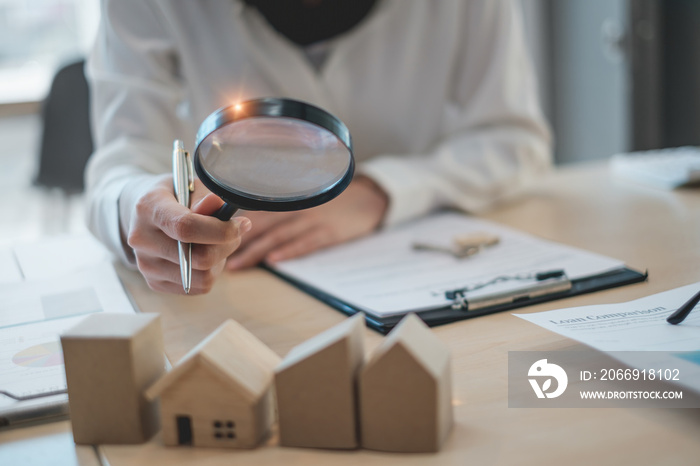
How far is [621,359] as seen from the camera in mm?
499

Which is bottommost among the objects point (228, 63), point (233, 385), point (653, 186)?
point (653, 186)

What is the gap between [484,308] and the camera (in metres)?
0.68

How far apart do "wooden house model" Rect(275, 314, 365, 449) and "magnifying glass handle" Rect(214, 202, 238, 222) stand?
0.49ft

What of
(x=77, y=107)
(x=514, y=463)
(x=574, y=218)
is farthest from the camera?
(x=77, y=107)

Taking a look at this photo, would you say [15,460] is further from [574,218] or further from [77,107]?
[77,107]

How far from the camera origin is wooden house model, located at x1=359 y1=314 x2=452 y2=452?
0.43 m

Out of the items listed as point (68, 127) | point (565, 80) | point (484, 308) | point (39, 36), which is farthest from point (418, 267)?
point (39, 36)

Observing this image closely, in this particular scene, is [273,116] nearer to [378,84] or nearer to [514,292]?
[514,292]

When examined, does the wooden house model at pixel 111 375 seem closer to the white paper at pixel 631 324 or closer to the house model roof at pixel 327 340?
the house model roof at pixel 327 340

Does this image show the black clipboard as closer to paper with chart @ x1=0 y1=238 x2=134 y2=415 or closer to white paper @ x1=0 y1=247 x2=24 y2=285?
paper with chart @ x1=0 y1=238 x2=134 y2=415

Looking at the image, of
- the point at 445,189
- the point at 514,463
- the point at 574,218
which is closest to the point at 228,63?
the point at 445,189

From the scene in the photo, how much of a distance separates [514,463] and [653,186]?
2.97ft

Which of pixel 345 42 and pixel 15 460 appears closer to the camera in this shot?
pixel 15 460

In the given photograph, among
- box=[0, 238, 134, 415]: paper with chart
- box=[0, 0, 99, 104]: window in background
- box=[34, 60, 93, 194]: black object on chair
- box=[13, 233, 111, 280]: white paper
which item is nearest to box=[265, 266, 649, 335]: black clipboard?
box=[0, 238, 134, 415]: paper with chart
